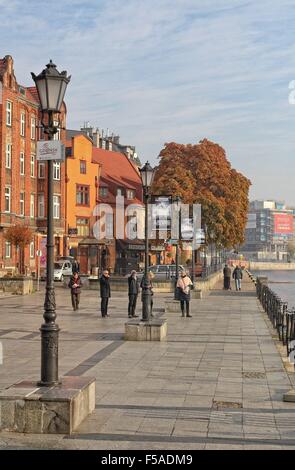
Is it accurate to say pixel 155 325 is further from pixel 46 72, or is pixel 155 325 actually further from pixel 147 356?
pixel 46 72

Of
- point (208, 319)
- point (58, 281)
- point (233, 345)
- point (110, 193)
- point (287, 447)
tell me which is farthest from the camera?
point (110, 193)

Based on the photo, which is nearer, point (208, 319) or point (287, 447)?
point (287, 447)

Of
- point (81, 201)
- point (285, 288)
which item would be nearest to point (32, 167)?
point (81, 201)

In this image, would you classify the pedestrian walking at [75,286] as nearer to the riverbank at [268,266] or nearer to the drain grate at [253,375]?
the drain grate at [253,375]

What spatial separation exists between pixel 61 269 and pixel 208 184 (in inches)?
591

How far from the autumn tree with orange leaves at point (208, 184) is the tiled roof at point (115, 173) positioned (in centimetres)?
1481

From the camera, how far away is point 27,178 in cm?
5369

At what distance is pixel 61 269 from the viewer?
1980 inches

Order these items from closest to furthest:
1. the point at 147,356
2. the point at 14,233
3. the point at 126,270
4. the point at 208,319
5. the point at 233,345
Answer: the point at 147,356 < the point at 233,345 < the point at 208,319 < the point at 14,233 < the point at 126,270

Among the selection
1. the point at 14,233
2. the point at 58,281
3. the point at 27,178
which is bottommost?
the point at 58,281

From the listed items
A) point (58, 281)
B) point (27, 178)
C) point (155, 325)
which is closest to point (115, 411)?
point (155, 325)

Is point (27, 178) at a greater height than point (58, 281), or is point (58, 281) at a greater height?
point (27, 178)

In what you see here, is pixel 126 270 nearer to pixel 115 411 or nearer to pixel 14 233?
pixel 14 233

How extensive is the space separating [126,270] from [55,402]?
148ft
